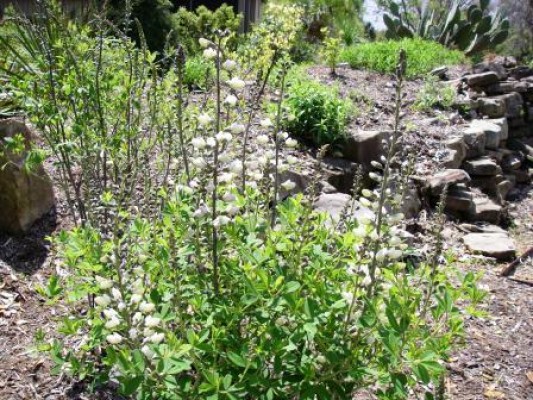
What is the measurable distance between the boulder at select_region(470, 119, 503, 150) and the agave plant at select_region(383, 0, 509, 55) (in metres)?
5.81

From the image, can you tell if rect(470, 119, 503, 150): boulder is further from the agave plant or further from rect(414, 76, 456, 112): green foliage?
the agave plant

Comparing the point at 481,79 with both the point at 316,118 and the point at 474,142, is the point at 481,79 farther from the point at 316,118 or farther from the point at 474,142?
the point at 316,118

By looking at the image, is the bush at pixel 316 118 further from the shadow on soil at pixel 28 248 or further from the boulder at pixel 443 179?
the shadow on soil at pixel 28 248

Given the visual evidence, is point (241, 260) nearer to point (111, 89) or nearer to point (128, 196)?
point (128, 196)

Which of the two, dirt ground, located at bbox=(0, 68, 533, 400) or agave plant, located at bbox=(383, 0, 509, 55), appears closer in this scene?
dirt ground, located at bbox=(0, 68, 533, 400)

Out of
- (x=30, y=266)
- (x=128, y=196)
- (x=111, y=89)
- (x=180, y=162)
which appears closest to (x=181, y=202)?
(x=128, y=196)

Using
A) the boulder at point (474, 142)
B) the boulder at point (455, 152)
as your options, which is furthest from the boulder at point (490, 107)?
the boulder at point (455, 152)

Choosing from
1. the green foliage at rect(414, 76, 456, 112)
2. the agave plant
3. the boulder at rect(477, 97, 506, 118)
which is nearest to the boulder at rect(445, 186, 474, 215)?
the green foliage at rect(414, 76, 456, 112)

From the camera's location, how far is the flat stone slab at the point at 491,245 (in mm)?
5254

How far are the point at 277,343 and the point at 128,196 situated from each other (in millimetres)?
1263

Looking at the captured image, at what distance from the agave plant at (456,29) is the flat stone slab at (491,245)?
28.6 ft

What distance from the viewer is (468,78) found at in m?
9.17

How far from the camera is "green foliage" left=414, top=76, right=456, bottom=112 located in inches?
319

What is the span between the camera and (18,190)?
3.82 meters
